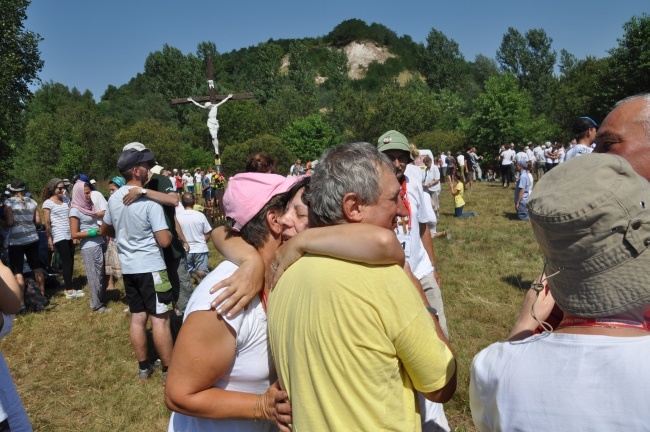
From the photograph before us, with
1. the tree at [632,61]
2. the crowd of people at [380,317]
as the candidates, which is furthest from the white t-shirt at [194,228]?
the tree at [632,61]

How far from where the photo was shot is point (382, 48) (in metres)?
108

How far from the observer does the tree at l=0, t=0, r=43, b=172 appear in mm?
9320

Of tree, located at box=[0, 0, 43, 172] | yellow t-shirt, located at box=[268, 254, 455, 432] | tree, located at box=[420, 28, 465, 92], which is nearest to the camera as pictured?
yellow t-shirt, located at box=[268, 254, 455, 432]

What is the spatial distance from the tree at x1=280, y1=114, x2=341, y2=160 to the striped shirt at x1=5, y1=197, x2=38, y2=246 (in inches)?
1256

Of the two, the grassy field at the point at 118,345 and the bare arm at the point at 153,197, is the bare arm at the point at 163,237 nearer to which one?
the bare arm at the point at 153,197

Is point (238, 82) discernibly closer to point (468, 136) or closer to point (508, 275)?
point (468, 136)

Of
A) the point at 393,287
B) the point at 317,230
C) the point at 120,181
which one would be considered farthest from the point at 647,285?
the point at 120,181

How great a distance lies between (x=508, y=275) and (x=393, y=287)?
6.53 meters

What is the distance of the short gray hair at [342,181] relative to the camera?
1.51 metres

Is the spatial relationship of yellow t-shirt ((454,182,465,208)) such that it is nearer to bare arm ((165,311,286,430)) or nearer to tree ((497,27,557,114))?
bare arm ((165,311,286,430))

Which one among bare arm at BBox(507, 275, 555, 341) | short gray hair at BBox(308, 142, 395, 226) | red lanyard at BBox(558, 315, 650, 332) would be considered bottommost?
bare arm at BBox(507, 275, 555, 341)

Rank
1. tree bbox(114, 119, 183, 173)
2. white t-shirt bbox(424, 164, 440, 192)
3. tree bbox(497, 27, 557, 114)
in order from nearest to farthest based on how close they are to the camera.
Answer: white t-shirt bbox(424, 164, 440, 192) < tree bbox(114, 119, 183, 173) < tree bbox(497, 27, 557, 114)

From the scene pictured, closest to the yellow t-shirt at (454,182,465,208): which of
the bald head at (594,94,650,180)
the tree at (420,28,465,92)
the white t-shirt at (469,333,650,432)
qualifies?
the bald head at (594,94,650,180)

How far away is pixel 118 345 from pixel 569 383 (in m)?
5.79
